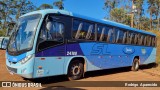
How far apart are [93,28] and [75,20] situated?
1.44m

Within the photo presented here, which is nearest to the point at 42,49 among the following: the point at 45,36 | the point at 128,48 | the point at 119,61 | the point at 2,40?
the point at 45,36

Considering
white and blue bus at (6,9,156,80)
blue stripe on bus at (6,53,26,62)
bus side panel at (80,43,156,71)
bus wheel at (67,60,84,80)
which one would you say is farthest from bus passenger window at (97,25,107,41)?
blue stripe on bus at (6,53,26,62)

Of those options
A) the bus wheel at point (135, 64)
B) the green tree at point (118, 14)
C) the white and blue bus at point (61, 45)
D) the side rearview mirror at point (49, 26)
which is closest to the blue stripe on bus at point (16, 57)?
the white and blue bus at point (61, 45)

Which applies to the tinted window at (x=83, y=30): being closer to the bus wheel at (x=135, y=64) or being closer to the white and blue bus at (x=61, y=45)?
the white and blue bus at (x=61, y=45)

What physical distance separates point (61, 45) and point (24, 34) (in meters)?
1.65

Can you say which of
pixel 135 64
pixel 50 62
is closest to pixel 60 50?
pixel 50 62

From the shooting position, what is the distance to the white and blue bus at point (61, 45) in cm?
930

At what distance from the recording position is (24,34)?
31.6 feet

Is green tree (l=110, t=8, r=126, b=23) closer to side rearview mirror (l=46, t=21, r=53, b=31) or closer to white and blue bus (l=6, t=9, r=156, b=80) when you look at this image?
white and blue bus (l=6, t=9, r=156, b=80)

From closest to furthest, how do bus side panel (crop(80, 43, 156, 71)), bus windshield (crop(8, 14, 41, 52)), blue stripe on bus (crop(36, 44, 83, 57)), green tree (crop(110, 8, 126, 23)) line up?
bus windshield (crop(8, 14, 41, 52)) → blue stripe on bus (crop(36, 44, 83, 57)) → bus side panel (crop(80, 43, 156, 71)) → green tree (crop(110, 8, 126, 23))

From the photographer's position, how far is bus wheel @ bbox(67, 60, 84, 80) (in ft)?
36.1

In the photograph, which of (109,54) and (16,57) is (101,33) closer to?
(109,54)

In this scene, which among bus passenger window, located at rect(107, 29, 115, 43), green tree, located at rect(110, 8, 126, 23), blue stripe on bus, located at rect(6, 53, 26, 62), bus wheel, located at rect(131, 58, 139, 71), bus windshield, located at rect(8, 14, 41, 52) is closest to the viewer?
blue stripe on bus, located at rect(6, 53, 26, 62)

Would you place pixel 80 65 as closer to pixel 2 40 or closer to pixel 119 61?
pixel 119 61
